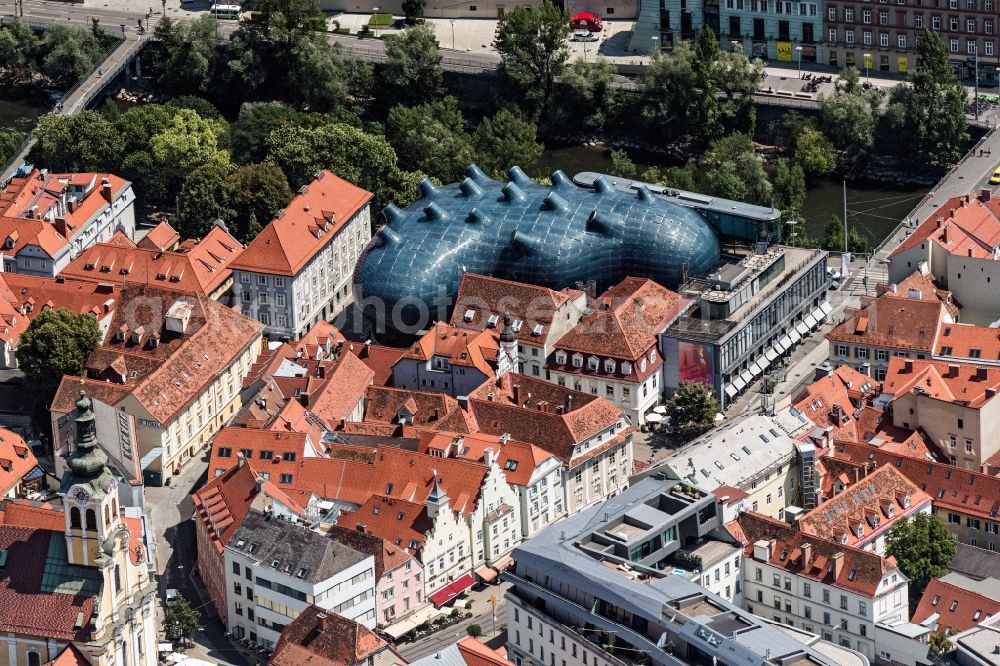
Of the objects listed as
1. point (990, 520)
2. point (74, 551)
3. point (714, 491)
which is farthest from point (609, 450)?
point (74, 551)

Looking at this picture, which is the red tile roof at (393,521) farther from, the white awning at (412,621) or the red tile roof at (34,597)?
the red tile roof at (34,597)

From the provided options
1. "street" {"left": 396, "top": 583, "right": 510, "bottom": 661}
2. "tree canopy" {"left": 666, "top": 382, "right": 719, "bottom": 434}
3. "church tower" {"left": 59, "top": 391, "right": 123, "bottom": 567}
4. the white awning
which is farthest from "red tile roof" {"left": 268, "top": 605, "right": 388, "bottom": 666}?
"tree canopy" {"left": 666, "top": 382, "right": 719, "bottom": 434}

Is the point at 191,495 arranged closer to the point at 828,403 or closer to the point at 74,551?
the point at 74,551

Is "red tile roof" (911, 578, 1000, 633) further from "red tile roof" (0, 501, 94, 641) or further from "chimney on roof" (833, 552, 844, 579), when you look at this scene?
"red tile roof" (0, 501, 94, 641)

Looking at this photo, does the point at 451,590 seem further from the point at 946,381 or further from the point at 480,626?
the point at 946,381

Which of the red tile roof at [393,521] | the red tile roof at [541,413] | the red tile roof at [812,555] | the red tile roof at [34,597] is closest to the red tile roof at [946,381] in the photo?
the red tile roof at [541,413]
